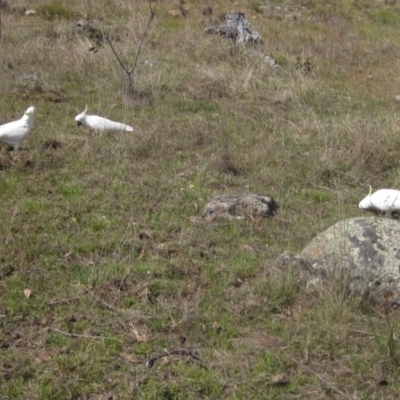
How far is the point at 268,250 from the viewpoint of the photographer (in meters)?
5.43

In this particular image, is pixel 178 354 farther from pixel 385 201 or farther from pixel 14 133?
pixel 14 133

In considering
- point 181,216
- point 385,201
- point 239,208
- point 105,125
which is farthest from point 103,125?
point 385,201

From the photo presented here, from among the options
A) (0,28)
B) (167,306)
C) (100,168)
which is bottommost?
(0,28)

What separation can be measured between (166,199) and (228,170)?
3.27ft

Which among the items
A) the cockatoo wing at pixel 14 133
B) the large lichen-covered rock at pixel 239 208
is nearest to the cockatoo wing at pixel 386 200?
the large lichen-covered rock at pixel 239 208

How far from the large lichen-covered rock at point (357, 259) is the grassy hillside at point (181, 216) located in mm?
120

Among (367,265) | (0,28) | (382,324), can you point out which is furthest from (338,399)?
(0,28)

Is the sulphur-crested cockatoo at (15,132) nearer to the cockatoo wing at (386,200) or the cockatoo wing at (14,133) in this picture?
the cockatoo wing at (14,133)

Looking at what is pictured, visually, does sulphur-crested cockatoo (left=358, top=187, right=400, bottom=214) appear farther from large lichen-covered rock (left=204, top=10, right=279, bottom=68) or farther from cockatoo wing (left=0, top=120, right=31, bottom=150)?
large lichen-covered rock (left=204, top=10, right=279, bottom=68)

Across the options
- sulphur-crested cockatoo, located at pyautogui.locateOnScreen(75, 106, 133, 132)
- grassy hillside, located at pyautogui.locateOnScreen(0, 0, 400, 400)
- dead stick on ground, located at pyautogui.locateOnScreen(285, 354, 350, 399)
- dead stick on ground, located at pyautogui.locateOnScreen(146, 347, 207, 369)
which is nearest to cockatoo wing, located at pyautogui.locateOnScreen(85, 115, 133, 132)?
sulphur-crested cockatoo, located at pyautogui.locateOnScreen(75, 106, 133, 132)

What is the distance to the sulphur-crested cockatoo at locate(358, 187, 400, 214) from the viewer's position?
20.1 ft

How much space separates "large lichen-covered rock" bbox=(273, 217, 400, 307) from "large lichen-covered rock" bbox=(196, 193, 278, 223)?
1026mm

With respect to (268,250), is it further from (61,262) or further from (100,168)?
(100,168)

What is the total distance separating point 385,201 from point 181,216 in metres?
1.67
